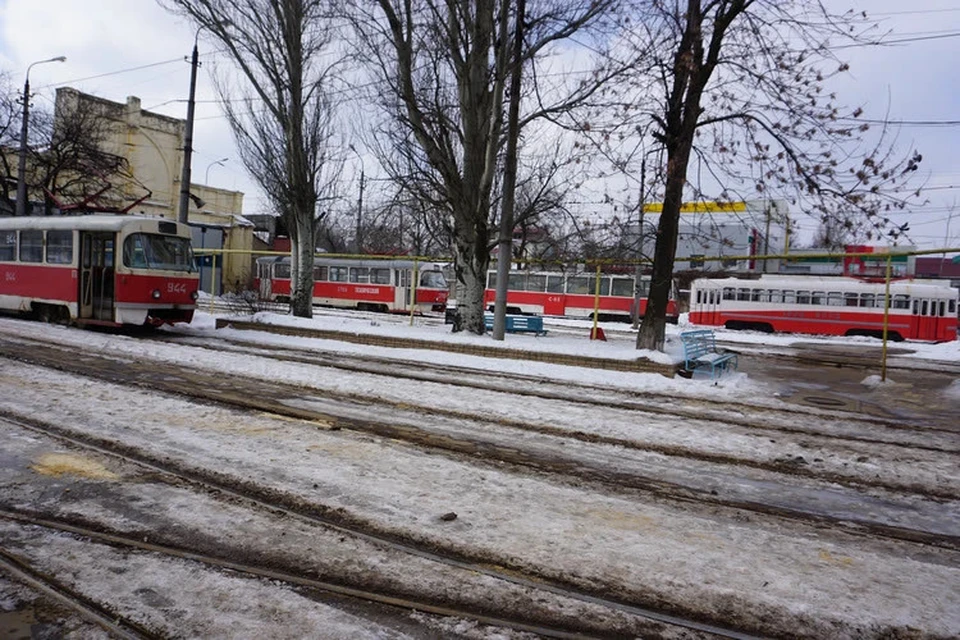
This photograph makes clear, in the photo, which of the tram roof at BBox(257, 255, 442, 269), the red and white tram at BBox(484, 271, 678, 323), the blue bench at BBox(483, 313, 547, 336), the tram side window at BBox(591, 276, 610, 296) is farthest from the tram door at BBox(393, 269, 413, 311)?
the blue bench at BBox(483, 313, 547, 336)

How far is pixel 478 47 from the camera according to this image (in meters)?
15.5

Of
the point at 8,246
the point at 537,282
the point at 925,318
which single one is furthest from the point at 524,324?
the point at 925,318

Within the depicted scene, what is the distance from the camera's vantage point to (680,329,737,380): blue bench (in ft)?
41.3

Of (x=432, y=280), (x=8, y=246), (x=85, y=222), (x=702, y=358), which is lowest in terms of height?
(x=702, y=358)

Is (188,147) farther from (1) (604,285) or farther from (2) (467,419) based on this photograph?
(1) (604,285)

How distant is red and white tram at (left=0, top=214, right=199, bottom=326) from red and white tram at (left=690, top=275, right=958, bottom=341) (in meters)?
27.8

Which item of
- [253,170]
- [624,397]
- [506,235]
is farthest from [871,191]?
[253,170]

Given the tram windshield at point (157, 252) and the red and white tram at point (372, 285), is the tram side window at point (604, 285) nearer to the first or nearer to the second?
the red and white tram at point (372, 285)

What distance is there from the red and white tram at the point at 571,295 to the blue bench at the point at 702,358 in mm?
21946

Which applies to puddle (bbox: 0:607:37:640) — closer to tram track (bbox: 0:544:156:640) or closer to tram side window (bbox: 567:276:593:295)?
tram track (bbox: 0:544:156:640)

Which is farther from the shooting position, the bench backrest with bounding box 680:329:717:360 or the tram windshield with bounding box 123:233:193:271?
the tram windshield with bounding box 123:233:193:271

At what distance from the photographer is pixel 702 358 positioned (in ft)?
43.1

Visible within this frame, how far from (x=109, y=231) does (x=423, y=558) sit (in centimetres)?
1387

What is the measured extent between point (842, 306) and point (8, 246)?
33.2 metres
